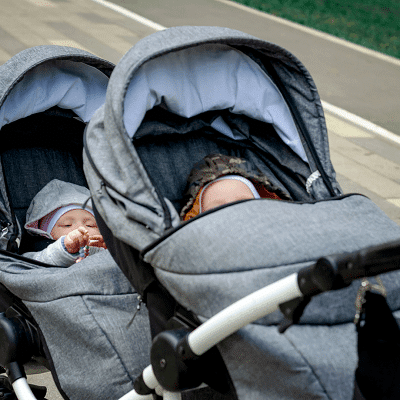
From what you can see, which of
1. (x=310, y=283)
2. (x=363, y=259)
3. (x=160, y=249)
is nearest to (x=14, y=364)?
(x=160, y=249)

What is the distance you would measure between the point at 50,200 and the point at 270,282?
1.19 meters

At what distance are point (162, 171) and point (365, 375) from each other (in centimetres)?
114

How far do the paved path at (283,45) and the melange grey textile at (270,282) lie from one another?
2.97 metres

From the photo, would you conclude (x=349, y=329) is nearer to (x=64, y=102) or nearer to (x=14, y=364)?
(x=14, y=364)

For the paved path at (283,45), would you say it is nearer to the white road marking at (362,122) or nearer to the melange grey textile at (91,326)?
the white road marking at (362,122)

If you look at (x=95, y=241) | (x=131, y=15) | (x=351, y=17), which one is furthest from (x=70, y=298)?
(x=351, y=17)

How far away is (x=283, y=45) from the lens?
7.90 m

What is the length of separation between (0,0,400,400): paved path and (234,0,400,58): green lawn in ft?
2.13

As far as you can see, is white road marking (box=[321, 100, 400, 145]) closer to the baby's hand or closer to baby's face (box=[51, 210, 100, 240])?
baby's face (box=[51, 210, 100, 240])

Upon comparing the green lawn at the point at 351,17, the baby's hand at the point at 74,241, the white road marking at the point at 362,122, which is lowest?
the white road marking at the point at 362,122

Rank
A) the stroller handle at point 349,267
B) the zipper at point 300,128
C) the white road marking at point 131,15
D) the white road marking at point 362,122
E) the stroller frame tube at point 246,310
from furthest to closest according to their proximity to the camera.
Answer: the white road marking at point 131,15
the white road marking at point 362,122
the zipper at point 300,128
the stroller frame tube at point 246,310
the stroller handle at point 349,267

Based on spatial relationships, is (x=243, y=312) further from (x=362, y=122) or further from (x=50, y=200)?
(x=362, y=122)

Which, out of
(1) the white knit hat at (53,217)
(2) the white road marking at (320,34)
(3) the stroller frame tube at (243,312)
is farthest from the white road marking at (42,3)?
(3) the stroller frame tube at (243,312)

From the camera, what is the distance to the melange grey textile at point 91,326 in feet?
5.57
